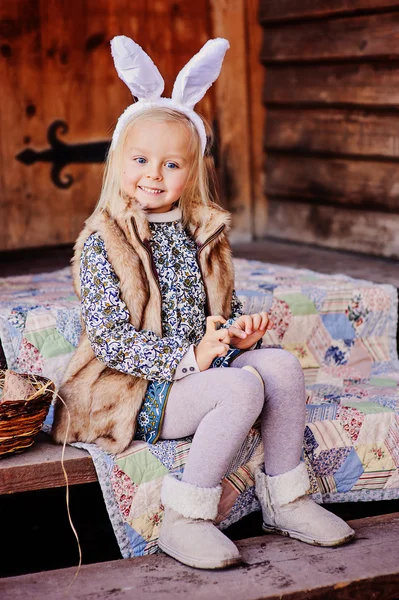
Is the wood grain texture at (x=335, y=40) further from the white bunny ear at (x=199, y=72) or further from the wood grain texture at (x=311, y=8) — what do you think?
the white bunny ear at (x=199, y=72)

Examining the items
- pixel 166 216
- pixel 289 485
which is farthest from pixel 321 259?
pixel 289 485

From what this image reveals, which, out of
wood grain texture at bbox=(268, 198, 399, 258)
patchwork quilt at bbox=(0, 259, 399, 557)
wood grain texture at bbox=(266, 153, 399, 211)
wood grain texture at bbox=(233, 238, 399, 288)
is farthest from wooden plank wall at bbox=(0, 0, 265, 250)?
patchwork quilt at bbox=(0, 259, 399, 557)

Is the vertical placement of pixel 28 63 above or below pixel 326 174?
above

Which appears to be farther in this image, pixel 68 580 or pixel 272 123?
pixel 272 123

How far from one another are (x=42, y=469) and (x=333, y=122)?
2.67 m

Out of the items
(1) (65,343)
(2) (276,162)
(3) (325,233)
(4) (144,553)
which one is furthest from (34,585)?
(2) (276,162)

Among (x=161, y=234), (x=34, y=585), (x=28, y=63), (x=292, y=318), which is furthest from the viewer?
(x=28, y=63)

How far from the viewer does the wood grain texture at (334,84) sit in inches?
158

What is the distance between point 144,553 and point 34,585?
12.1 inches

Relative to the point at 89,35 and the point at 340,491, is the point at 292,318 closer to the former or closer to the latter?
the point at 340,491

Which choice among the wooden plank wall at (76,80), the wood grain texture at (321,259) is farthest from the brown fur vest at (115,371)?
the wooden plank wall at (76,80)

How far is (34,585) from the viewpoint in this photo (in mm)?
2135

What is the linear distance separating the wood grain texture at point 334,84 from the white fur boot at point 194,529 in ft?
7.68

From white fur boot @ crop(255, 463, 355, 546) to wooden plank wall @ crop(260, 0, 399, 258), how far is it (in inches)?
79.9
